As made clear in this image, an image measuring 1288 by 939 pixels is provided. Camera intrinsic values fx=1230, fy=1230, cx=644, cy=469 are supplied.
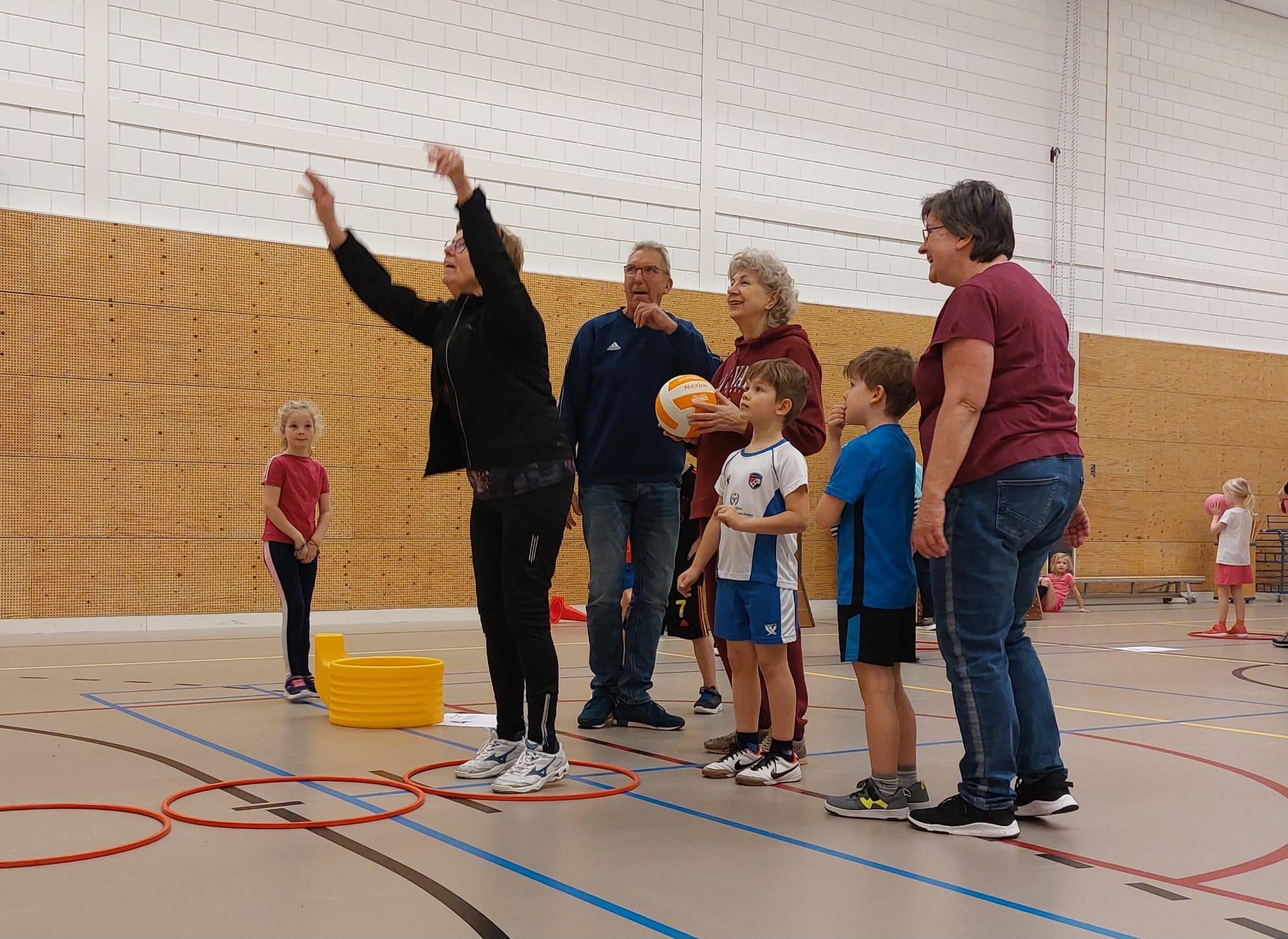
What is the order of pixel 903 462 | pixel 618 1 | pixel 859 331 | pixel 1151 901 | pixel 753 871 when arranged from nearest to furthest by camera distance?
pixel 1151 901, pixel 753 871, pixel 903 462, pixel 618 1, pixel 859 331

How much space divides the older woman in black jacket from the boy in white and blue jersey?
52 cm

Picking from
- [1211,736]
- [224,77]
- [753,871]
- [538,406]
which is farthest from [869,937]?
[224,77]

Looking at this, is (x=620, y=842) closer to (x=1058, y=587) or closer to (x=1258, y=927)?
(x=1258, y=927)

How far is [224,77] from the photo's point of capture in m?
10.6

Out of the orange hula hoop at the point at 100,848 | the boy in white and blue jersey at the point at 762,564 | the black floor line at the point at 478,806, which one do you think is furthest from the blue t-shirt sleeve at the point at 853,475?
the orange hula hoop at the point at 100,848

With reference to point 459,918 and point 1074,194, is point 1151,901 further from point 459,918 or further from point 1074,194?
point 1074,194

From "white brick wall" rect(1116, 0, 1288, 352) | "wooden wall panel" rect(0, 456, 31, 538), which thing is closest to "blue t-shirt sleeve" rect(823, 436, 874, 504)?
"wooden wall panel" rect(0, 456, 31, 538)

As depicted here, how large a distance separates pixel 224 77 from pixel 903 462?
8.79 m

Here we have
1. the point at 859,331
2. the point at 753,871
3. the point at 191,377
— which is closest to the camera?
the point at 753,871

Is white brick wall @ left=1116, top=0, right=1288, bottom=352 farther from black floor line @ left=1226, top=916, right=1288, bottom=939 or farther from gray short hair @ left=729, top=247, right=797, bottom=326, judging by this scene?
black floor line @ left=1226, top=916, right=1288, bottom=939

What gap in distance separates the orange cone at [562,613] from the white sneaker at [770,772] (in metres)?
7.22

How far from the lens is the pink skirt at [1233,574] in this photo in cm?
1061

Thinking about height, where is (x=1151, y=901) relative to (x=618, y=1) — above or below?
below

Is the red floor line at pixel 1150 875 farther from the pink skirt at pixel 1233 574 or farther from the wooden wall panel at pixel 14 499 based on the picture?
the wooden wall panel at pixel 14 499
